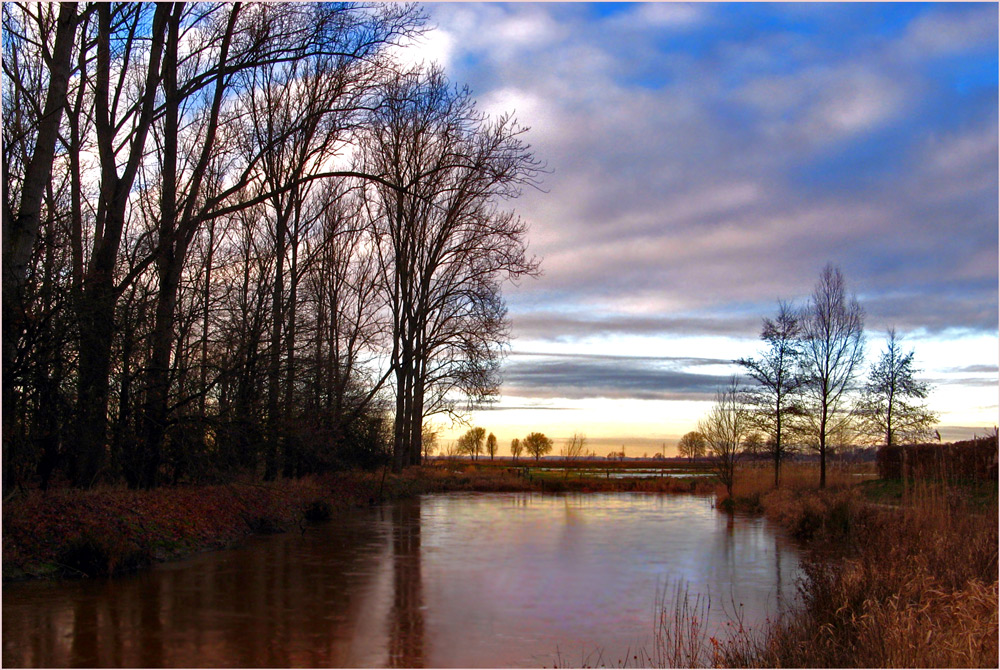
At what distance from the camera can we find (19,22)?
1675 cm

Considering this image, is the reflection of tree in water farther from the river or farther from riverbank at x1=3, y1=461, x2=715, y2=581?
riverbank at x1=3, y1=461, x2=715, y2=581

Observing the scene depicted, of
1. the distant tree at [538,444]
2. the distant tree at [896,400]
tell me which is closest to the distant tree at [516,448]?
the distant tree at [538,444]

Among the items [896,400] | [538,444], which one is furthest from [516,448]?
[896,400]

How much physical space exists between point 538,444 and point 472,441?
967cm

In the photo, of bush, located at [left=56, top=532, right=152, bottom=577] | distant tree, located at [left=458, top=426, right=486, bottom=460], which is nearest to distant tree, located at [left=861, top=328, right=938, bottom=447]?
bush, located at [left=56, top=532, right=152, bottom=577]

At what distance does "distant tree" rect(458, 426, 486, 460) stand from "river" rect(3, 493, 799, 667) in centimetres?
9648

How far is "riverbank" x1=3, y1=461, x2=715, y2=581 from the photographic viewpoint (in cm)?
1205

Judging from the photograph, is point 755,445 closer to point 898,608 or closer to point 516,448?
point 898,608

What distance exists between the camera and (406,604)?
11.9 m

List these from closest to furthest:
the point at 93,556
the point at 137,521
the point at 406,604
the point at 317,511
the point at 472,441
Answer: the point at 406,604 < the point at 93,556 < the point at 137,521 < the point at 317,511 < the point at 472,441

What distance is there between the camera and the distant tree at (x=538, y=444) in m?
121

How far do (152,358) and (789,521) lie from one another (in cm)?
1660

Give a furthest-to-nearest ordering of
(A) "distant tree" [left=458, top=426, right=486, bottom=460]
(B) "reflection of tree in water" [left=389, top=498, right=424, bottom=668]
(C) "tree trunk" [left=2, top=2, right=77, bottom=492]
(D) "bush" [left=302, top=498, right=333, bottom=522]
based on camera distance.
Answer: (A) "distant tree" [left=458, top=426, right=486, bottom=460] < (D) "bush" [left=302, top=498, right=333, bottom=522] < (C) "tree trunk" [left=2, top=2, right=77, bottom=492] < (B) "reflection of tree in water" [left=389, top=498, right=424, bottom=668]

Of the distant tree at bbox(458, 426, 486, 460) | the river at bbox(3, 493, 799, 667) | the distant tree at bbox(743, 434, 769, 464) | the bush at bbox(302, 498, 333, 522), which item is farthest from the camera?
the distant tree at bbox(458, 426, 486, 460)
